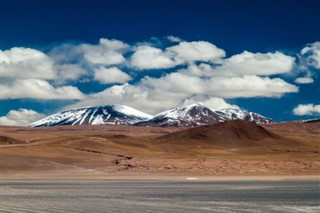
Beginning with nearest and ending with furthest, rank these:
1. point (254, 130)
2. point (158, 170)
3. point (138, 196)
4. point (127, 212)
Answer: point (127, 212) → point (138, 196) → point (158, 170) → point (254, 130)

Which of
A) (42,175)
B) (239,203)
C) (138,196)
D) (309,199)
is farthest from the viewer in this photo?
(42,175)

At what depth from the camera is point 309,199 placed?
28406 millimetres

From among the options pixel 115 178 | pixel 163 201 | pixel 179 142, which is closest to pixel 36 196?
pixel 163 201

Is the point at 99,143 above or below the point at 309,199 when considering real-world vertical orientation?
above

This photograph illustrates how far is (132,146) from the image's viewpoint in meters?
120

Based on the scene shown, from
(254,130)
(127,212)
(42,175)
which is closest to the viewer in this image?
(127,212)

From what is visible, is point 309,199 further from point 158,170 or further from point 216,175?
point 158,170

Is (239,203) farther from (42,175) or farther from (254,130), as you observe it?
(254,130)

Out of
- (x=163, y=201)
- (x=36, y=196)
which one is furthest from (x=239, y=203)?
(x=36, y=196)

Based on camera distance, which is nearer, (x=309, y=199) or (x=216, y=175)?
(x=309, y=199)

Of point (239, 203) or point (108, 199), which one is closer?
point (239, 203)

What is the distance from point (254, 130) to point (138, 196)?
126m

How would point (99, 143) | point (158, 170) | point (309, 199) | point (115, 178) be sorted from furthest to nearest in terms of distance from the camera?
point (99, 143) < point (158, 170) < point (115, 178) < point (309, 199)

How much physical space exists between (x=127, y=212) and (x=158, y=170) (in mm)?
33100
